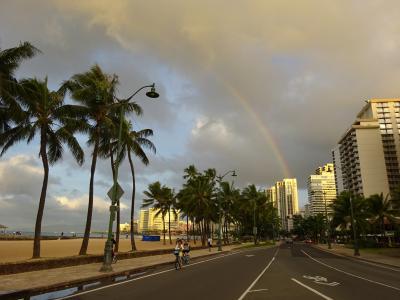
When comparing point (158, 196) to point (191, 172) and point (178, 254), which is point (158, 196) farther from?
point (178, 254)

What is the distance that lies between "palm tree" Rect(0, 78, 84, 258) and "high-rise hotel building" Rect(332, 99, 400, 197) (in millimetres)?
134587

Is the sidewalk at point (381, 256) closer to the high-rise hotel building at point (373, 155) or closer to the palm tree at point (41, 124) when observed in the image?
the palm tree at point (41, 124)

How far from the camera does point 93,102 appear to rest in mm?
27891

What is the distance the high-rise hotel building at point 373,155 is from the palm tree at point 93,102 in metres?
130

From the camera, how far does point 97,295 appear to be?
11539mm

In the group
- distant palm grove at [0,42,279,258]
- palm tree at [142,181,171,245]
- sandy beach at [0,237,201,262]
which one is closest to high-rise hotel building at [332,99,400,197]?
palm tree at [142,181,171,245]

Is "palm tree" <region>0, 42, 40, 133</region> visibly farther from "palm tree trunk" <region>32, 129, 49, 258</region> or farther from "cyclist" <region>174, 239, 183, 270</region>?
"cyclist" <region>174, 239, 183, 270</region>

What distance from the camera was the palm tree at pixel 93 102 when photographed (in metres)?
26.7

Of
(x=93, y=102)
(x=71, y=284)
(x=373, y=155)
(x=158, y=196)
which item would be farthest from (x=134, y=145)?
(x=373, y=155)

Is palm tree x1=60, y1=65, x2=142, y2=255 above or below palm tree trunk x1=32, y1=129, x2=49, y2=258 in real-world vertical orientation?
above

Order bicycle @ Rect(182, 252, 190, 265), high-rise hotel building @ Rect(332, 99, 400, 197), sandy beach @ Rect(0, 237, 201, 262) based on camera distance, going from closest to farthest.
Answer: bicycle @ Rect(182, 252, 190, 265), sandy beach @ Rect(0, 237, 201, 262), high-rise hotel building @ Rect(332, 99, 400, 197)

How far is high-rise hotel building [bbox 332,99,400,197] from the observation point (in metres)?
151

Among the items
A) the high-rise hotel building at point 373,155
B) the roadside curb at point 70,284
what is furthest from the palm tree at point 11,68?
the high-rise hotel building at point 373,155

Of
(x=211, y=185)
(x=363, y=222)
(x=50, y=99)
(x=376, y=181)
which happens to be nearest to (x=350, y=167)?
(x=376, y=181)
